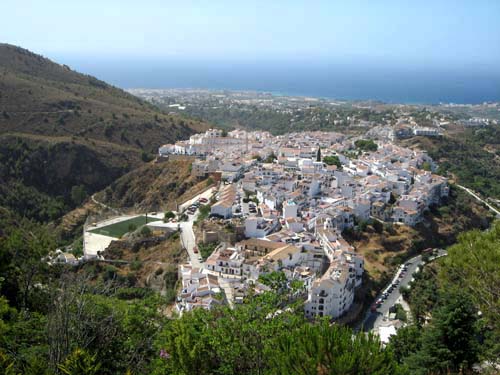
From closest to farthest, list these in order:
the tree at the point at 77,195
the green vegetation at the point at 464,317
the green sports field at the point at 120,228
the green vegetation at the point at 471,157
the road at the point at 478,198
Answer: the green vegetation at the point at 464,317 → the green sports field at the point at 120,228 → the road at the point at 478,198 → the tree at the point at 77,195 → the green vegetation at the point at 471,157

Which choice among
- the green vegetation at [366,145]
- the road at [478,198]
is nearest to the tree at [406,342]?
the road at [478,198]

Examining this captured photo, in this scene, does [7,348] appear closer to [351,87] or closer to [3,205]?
[3,205]

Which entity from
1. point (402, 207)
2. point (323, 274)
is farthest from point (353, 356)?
point (402, 207)

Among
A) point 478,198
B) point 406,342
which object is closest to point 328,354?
point 406,342

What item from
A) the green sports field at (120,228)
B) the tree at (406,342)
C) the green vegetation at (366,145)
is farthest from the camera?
the green vegetation at (366,145)

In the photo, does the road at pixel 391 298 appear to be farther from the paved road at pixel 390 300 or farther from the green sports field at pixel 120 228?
the green sports field at pixel 120 228

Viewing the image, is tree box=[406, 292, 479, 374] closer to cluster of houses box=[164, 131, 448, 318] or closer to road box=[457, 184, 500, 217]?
cluster of houses box=[164, 131, 448, 318]


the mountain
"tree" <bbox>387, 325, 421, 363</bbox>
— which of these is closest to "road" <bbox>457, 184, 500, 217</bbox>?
"tree" <bbox>387, 325, 421, 363</bbox>
